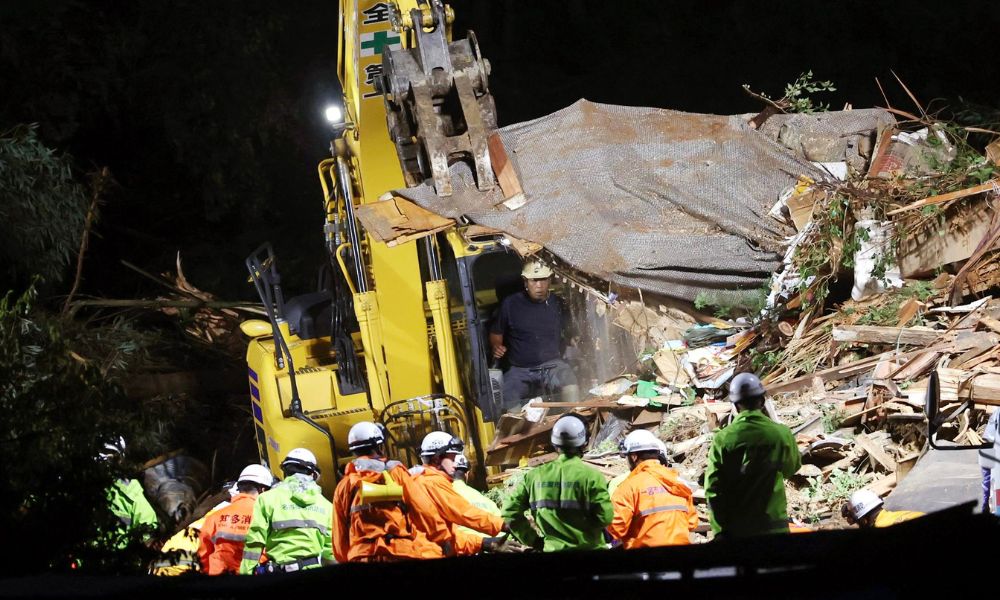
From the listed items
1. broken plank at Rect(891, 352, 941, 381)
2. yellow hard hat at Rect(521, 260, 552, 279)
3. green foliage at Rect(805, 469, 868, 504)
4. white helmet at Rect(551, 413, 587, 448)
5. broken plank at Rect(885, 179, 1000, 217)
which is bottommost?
green foliage at Rect(805, 469, 868, 504)

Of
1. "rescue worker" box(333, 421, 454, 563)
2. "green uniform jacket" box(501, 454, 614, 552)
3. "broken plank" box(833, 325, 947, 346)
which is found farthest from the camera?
"broken plank" box(833, 325, 947, 346)

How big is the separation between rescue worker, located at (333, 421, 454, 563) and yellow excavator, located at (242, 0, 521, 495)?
2155mm

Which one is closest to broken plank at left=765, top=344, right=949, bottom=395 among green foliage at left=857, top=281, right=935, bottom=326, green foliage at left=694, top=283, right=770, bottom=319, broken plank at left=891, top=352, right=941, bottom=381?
broken plank at left=891, top=352, right=941, bottom=381

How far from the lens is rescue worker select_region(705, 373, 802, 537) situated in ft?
18.6

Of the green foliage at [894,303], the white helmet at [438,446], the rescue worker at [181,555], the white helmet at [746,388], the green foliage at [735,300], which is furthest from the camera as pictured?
the green foliage at [735,300]

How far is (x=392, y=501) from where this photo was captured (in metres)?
6.58

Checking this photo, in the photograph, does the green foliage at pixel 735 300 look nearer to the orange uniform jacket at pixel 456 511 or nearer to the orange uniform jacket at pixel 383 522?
the orange uniform jacket at pixel 456 511

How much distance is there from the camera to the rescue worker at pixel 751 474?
18.6ft

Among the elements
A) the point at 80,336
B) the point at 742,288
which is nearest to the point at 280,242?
the point at 80,336

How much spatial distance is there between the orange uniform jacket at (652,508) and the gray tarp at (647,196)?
2774 mm

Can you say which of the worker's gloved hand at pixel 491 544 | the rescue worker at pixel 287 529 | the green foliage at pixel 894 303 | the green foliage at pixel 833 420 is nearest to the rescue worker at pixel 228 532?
the rescue worker at pixel 287 529

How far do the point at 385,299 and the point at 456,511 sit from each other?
8.79 ft

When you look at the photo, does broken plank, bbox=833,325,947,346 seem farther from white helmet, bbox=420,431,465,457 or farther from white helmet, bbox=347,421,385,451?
white helmet, bbox=347,421,385,451

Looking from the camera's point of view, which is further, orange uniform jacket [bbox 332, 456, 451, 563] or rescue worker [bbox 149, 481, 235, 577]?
orange uniform jacket [bbox 332, 456, 451, 563]
